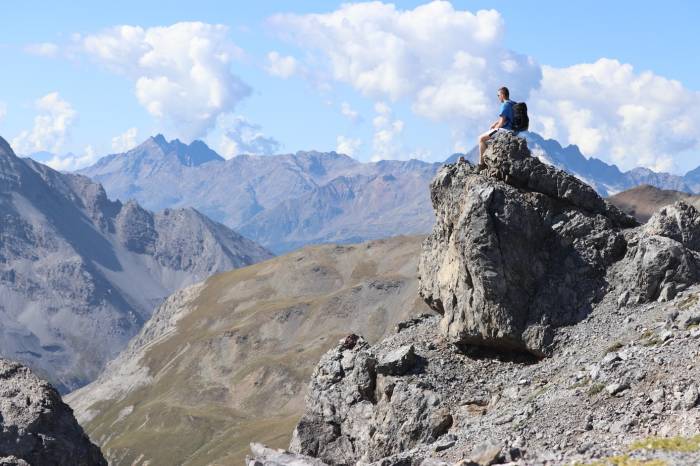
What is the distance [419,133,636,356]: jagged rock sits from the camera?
140 ft

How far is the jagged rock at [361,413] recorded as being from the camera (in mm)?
41562

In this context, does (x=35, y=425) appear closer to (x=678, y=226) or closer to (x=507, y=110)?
(x=507, y=110)

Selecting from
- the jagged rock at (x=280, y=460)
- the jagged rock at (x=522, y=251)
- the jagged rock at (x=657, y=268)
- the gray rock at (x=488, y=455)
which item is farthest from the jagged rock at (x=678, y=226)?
the jagged rock at (x=280, y=460)

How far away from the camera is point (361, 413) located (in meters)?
45.8

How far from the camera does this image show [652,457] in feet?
82.1

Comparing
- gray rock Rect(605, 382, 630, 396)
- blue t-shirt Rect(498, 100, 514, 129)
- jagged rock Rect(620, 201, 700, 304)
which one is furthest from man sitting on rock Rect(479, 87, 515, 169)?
gray rock Rect(605, 382, 630, 396)

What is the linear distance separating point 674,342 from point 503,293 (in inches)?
427

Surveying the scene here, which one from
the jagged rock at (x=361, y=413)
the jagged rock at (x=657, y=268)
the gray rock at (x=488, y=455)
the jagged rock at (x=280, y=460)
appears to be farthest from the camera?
the jagged rock at (x=361, y=413)

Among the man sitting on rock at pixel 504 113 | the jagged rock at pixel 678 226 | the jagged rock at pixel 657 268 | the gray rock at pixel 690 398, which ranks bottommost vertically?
the gray rock at pixel 690 398

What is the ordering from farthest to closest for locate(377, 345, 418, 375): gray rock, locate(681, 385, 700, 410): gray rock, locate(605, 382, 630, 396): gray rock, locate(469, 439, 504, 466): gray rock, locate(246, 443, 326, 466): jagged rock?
locate(377, 345, 418, 375): gray rock → locate(246, 443, 326, 466): jagged rock → locate(605, 382, 630, 396): gray rock → locate(681, 385, 700, 410): gray rock → locate(469, 439, 504, 466): gray rock

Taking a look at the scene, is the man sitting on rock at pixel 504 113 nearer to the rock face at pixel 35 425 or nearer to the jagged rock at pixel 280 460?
the jagged rock at pixel 280 460

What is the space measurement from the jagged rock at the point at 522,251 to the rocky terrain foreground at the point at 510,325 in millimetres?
74

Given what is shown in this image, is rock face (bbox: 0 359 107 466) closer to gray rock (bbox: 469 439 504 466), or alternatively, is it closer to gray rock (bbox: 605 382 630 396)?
gray rock (bbox: 469 439 504 466)

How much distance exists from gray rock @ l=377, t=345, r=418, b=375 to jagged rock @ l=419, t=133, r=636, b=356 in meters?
2.56
